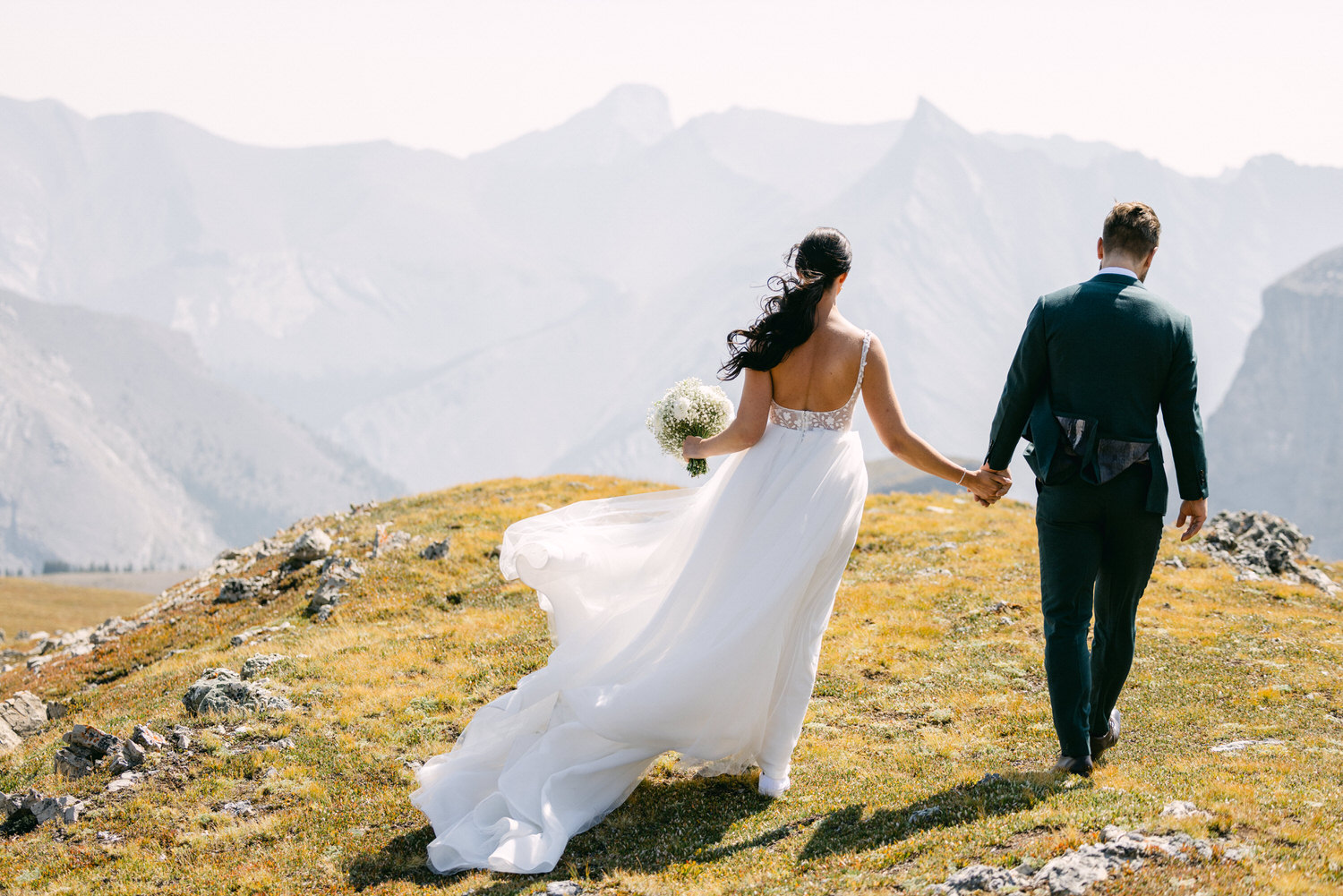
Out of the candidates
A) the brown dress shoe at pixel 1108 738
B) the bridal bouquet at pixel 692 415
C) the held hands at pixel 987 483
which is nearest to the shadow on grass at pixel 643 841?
the brown dress shoe at pixel 1108 738

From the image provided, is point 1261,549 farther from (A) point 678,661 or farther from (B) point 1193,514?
(A) point 678,661

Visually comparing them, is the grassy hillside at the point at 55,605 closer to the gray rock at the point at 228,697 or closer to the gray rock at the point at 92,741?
the gray rock at the point at 228,697

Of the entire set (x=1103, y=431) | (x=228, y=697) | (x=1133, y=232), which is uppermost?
(x=1133, y=232)

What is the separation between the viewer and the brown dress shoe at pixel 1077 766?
28.0 feet

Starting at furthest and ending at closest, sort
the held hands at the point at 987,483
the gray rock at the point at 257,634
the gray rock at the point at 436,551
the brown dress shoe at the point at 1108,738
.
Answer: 1. the gray rock at the point at 436,551
2. the gray rock at the point at 257,634
3. the brown dress shoe at the point at 1108,738
4. the held hands at the point at 987,483

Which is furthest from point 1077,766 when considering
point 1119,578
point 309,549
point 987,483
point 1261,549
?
point 309,549

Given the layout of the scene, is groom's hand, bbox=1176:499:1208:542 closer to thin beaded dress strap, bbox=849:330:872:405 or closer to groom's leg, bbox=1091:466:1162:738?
groom's leg, bbox=1091:466:1162:738

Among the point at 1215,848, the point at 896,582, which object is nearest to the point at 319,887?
the point at 1215,848

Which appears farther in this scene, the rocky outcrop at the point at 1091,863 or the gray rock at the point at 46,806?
the gray rock at the point at 46,806

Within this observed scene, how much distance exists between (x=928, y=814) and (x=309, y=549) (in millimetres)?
17824

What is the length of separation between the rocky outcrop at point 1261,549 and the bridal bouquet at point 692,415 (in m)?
15.1

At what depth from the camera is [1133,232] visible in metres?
8.03

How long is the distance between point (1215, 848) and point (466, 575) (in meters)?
15.5

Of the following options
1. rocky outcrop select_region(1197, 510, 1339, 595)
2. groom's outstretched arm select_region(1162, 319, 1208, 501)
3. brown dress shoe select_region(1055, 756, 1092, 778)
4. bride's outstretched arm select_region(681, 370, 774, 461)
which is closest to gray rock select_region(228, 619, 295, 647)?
bride's outstretched arm select_region(681, 370, 774, 461)
